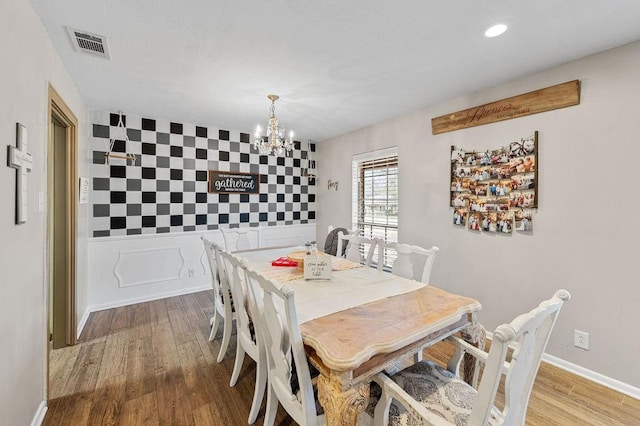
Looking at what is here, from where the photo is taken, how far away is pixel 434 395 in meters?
1.23

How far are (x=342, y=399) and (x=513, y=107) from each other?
2.59 m

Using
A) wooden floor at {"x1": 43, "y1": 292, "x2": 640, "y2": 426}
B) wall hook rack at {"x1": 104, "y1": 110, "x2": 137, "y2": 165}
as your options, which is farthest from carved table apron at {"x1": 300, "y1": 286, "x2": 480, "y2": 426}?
wall hook rack at {"x1": 104, "y1": 110, "x2": 137, "y2": 165}

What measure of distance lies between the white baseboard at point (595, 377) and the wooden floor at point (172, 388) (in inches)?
1.9

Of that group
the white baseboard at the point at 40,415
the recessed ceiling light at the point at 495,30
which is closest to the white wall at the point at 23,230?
the white baseboard at the point at 40,415

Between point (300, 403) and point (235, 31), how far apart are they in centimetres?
209

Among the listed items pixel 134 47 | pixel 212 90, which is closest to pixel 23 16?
pixel 134 47

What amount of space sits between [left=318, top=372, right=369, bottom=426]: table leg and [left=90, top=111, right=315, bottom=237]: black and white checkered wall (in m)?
3.44

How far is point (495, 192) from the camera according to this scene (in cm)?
253

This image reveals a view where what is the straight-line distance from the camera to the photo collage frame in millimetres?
2332

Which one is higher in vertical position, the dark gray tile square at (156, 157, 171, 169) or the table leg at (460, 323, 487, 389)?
the dark gray tile square at (156, 157, 171, 169)

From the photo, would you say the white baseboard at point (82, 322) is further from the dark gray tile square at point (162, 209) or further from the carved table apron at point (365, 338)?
the carved table apron at point (365, 338)

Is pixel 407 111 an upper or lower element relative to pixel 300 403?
upper

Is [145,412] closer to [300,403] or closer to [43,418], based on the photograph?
[43,418]

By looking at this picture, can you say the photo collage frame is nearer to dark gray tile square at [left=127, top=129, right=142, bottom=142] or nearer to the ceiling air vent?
the ceiling air vent
